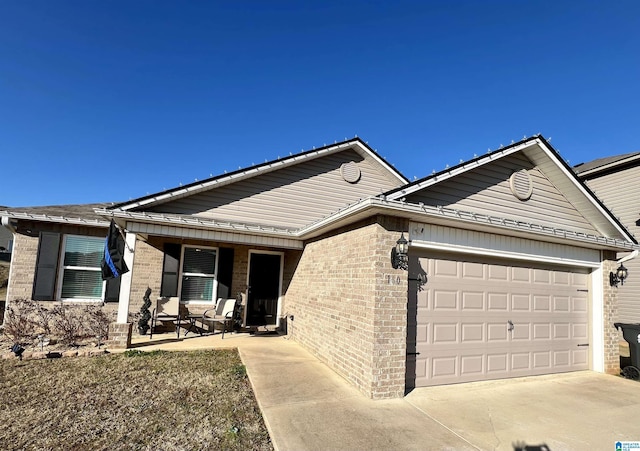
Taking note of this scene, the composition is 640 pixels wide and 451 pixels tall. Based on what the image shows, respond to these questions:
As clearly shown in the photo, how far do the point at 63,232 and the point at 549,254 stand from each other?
40.2ft

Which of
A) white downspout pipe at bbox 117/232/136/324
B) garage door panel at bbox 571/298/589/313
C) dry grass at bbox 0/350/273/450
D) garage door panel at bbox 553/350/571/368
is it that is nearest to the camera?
dry grass at bbox 0/350/273/450

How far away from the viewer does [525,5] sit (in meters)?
8.77

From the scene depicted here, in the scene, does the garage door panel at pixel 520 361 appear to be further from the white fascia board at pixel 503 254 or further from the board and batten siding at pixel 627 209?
the board and batten siding at pixel 627 209

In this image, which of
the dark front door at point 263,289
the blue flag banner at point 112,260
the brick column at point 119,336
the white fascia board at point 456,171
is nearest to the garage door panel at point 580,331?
the white fascia board at point 456,171

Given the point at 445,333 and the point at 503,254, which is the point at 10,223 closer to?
the point at 445,333

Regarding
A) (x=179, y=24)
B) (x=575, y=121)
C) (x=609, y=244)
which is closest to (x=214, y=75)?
(x=179, y=24)

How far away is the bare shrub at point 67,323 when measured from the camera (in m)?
8.34

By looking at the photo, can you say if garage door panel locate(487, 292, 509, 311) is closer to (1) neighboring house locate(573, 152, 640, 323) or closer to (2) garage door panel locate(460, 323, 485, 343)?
(2) garage door panel locate(460, 323, 485, 343)

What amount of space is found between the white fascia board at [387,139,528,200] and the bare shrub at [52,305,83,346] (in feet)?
27.7

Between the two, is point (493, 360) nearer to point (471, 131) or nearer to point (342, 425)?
point (342, 425)

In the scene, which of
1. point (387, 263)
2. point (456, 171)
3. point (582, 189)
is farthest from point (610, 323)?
point (387, 263)

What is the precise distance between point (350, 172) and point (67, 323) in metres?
9.16

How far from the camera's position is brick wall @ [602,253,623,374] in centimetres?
720

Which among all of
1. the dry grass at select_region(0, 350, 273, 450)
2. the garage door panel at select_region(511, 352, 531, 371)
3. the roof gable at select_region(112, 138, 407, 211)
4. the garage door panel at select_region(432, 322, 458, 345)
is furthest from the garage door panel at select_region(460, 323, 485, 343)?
the roof gable at select_region(112, 138, 407, 211)
